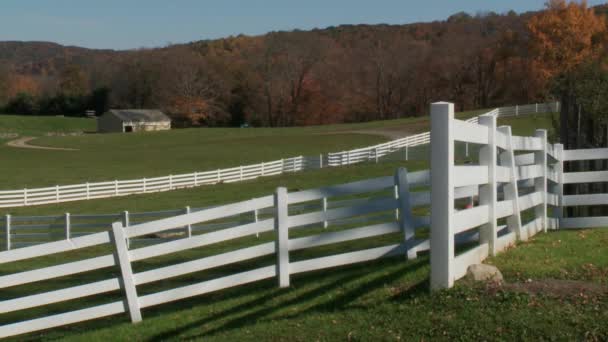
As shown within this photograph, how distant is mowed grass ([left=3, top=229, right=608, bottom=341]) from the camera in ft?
18.9

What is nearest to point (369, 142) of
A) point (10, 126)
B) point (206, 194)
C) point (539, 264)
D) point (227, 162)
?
point (227, 162)

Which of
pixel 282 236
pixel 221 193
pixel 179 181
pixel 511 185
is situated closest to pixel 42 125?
pixel 179 181

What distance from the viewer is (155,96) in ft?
380

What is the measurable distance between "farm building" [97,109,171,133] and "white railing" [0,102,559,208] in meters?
59.5

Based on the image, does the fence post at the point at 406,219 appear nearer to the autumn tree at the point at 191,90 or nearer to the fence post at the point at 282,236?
the fence post at the point at 282,236

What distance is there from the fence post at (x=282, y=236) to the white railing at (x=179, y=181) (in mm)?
25970

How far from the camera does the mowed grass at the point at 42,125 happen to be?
4150 inches

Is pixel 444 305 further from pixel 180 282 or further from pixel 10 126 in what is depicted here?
pixel 10 126

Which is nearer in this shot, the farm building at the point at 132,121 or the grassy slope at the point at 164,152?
the grassy slope at the point at 164,152

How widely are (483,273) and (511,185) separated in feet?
7.90

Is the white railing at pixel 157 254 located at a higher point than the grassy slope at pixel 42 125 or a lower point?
higher

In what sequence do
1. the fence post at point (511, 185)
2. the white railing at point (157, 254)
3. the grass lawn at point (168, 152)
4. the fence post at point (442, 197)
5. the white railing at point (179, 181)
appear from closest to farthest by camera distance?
the fence post at point (442, 197) → the white railing at point (157, 254) → the fence post at point (511, 185) → the white railing at point (179, 181) → the grass lawn at point (168, 152)

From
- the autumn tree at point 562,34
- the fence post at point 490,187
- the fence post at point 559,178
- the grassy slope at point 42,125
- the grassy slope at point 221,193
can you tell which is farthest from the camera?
the grassy slope at point 42,125

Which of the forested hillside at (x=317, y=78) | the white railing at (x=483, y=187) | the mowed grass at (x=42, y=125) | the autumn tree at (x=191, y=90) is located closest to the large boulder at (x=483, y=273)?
the white railing at (x=483, y=187)
